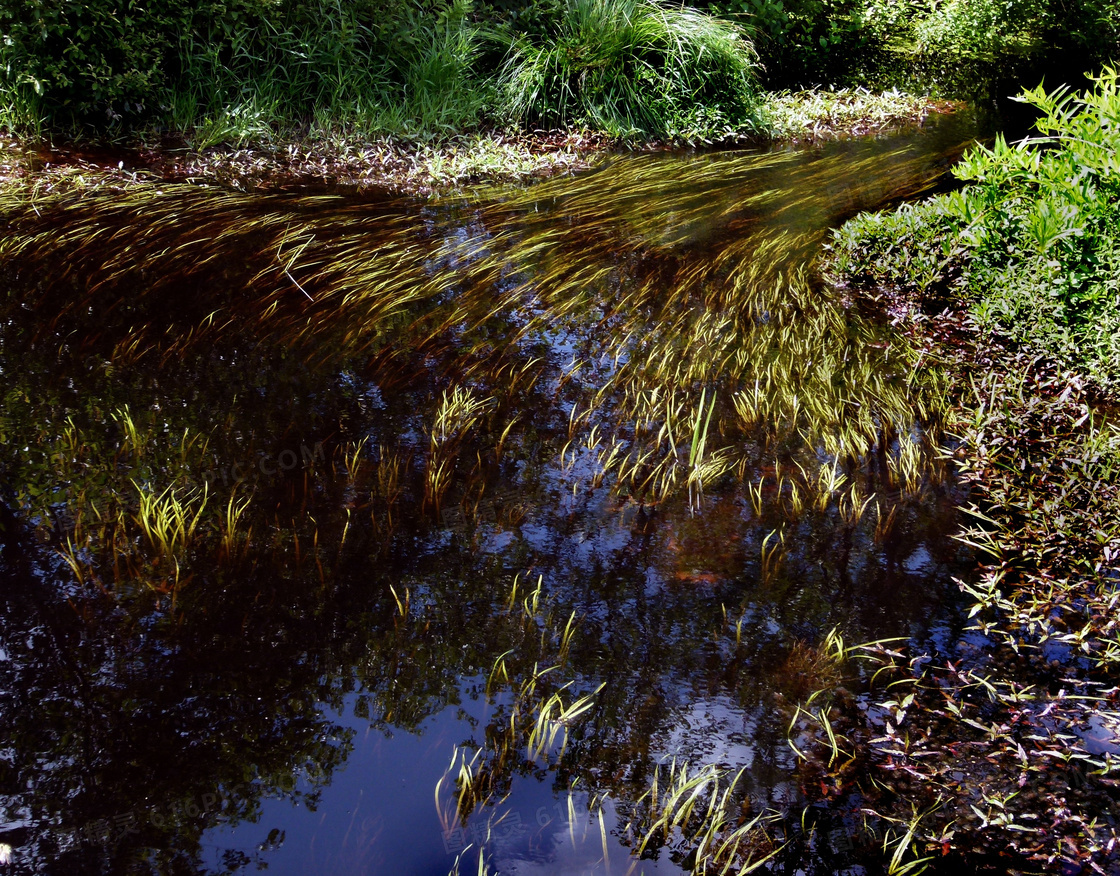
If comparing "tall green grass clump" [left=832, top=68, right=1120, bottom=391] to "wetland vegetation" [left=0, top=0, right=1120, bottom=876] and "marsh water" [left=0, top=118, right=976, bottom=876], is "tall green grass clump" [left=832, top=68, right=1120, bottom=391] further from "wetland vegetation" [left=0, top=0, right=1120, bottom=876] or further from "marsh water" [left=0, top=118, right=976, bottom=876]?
"marsh water" [left=0, top=118, right=976, bottom=876]

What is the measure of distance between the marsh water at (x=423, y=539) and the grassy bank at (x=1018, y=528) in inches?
6.8

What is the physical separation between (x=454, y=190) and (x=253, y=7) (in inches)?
95.4

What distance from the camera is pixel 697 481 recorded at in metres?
3.00

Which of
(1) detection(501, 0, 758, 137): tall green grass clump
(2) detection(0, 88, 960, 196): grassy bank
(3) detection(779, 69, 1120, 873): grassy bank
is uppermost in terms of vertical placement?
(1) detection(501, 0, 758, 137): tall green grass clump

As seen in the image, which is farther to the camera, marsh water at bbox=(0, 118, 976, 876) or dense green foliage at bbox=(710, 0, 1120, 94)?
dense green foliage at bbox=(710, 0, 1120, 94)

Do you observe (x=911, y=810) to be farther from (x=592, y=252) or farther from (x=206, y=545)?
(x=592, y=252)

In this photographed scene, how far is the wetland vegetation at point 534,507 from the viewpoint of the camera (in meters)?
1.82

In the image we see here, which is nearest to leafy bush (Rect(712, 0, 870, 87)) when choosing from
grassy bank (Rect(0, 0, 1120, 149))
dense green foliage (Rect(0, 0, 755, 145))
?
grassy bank (Rect(0, 0, 1120, 149))

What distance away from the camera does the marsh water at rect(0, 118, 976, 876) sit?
1.81 m

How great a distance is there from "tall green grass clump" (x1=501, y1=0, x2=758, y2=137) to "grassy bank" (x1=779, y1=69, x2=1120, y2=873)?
3499 mm

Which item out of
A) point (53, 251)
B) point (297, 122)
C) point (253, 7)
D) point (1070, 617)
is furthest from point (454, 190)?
point (1070, 617)

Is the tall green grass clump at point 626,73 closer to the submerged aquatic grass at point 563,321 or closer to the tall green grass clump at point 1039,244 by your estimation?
the submerged aquatic grass at point 563,321

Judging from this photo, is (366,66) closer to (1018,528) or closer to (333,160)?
(333,160)

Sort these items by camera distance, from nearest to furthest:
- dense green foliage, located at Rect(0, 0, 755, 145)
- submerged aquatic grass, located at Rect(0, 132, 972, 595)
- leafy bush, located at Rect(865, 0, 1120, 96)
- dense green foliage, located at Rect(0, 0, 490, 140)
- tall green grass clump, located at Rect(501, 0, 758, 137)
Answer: submerged aquatic grass, located at Rect(0, 132, 972, 595), dense green foliage, located at Rect(0, 0, 490, 140), dense green foliage, located at Rect(0, 0, 755, 145), leafy bush, located at Rect(865, 0, 1120, 96), tall green grass clump, located at Rect(501, 0, 758, 137)
